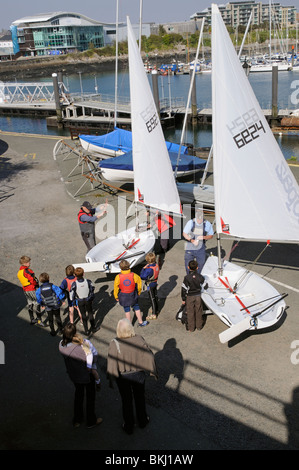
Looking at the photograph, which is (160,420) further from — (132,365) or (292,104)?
(292,104)

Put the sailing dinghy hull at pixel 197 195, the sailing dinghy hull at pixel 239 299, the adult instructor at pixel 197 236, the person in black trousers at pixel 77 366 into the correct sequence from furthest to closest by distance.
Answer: the sailing dinghy hull at pixel 197 195 → the adult instructor at pixel 197 236 → the sailing dinghy hull at pixel 239 299 → the person in black trousers at pixel 77 366

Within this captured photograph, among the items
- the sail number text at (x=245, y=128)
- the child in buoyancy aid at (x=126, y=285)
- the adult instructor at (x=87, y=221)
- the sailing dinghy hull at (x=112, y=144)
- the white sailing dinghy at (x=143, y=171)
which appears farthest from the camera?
the sailing dinghy hull at (x=112, y=144)

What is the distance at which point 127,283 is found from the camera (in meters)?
8.25

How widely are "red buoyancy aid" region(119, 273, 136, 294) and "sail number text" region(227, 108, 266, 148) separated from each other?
343 centimetres

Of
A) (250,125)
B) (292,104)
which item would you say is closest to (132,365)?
(250,125)

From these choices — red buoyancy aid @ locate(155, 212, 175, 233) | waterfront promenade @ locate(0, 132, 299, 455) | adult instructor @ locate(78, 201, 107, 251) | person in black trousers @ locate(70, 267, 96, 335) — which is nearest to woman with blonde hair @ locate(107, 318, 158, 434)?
waterfront promenade @ locate(0, 132, 299, 455)

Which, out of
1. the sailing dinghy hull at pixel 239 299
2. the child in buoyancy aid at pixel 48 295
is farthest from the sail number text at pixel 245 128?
the child in buoyancy aid at pixel 48 295

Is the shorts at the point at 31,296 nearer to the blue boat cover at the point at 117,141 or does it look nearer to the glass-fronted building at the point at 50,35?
the blue boat cover at the point at 117,141

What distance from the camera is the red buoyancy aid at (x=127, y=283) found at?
821 cm

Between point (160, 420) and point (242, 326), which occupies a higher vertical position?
point (242, 326)

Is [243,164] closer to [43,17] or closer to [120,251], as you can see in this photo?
[120,251]

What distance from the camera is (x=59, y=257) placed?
12.6 meters

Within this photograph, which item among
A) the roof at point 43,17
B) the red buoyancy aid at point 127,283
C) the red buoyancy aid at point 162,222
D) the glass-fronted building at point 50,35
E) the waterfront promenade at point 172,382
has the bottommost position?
the waterfront promenade at point 172,382
